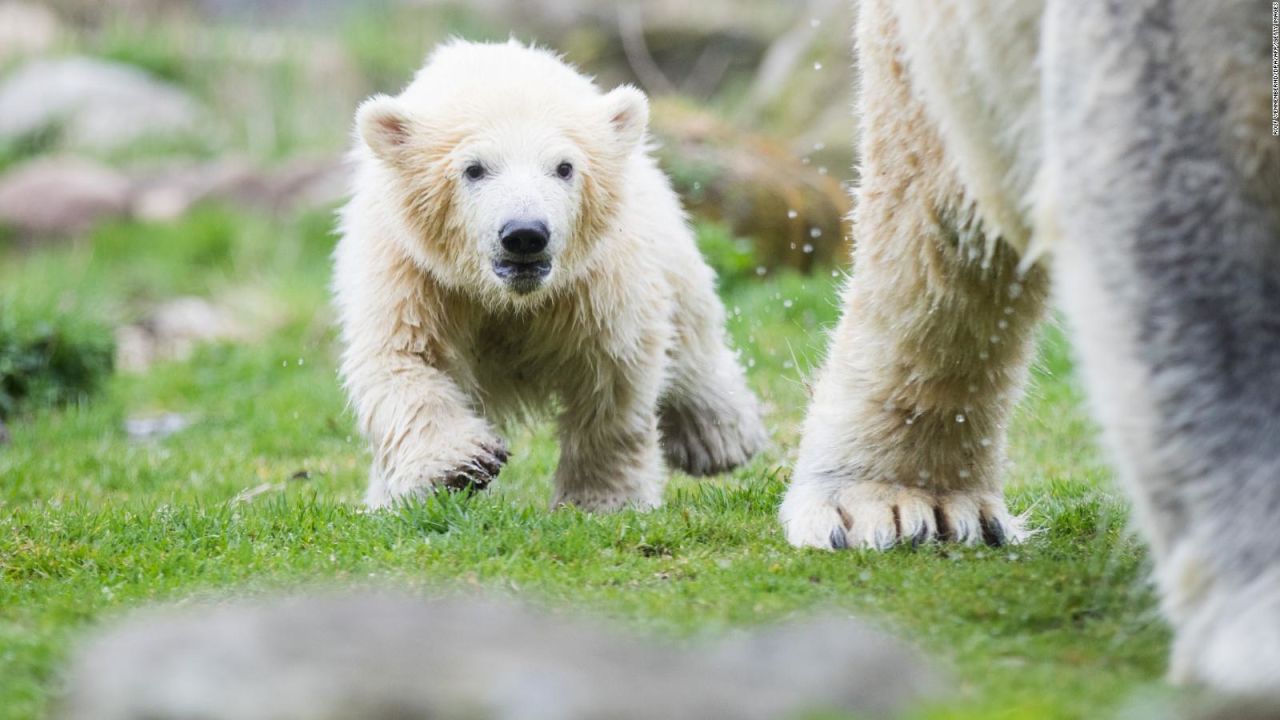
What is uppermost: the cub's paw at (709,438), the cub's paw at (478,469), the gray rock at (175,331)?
the gray rock at (175,331)

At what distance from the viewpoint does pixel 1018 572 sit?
3580mm

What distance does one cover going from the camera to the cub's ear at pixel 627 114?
5316 mm

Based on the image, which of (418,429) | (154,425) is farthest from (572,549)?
(154,425)

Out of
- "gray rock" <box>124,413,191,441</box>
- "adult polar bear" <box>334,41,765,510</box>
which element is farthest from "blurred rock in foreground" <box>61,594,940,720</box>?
"gray rock" <box>124,413,191,441</box>

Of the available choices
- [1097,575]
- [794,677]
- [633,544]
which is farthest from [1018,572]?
[794,677]

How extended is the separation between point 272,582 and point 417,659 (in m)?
1.74

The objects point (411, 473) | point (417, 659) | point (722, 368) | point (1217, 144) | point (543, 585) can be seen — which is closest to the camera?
point (417, 659)

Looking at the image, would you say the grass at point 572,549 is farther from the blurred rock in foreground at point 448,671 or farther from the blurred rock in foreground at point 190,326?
the blurred rock in foreground at point 190,326

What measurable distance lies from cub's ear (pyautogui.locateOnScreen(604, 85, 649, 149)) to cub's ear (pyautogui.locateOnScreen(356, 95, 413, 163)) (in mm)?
693

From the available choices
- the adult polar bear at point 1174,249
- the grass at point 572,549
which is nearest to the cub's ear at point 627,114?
the grass at point 572,549

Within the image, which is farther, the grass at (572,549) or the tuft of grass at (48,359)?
the tuft of grass at (48,359)

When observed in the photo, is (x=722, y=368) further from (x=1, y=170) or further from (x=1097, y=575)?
(x=1, y=170)

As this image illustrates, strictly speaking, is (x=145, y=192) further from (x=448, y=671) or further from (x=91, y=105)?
(x=448, y=671)

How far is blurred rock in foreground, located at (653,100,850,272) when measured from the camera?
31.4 ft
